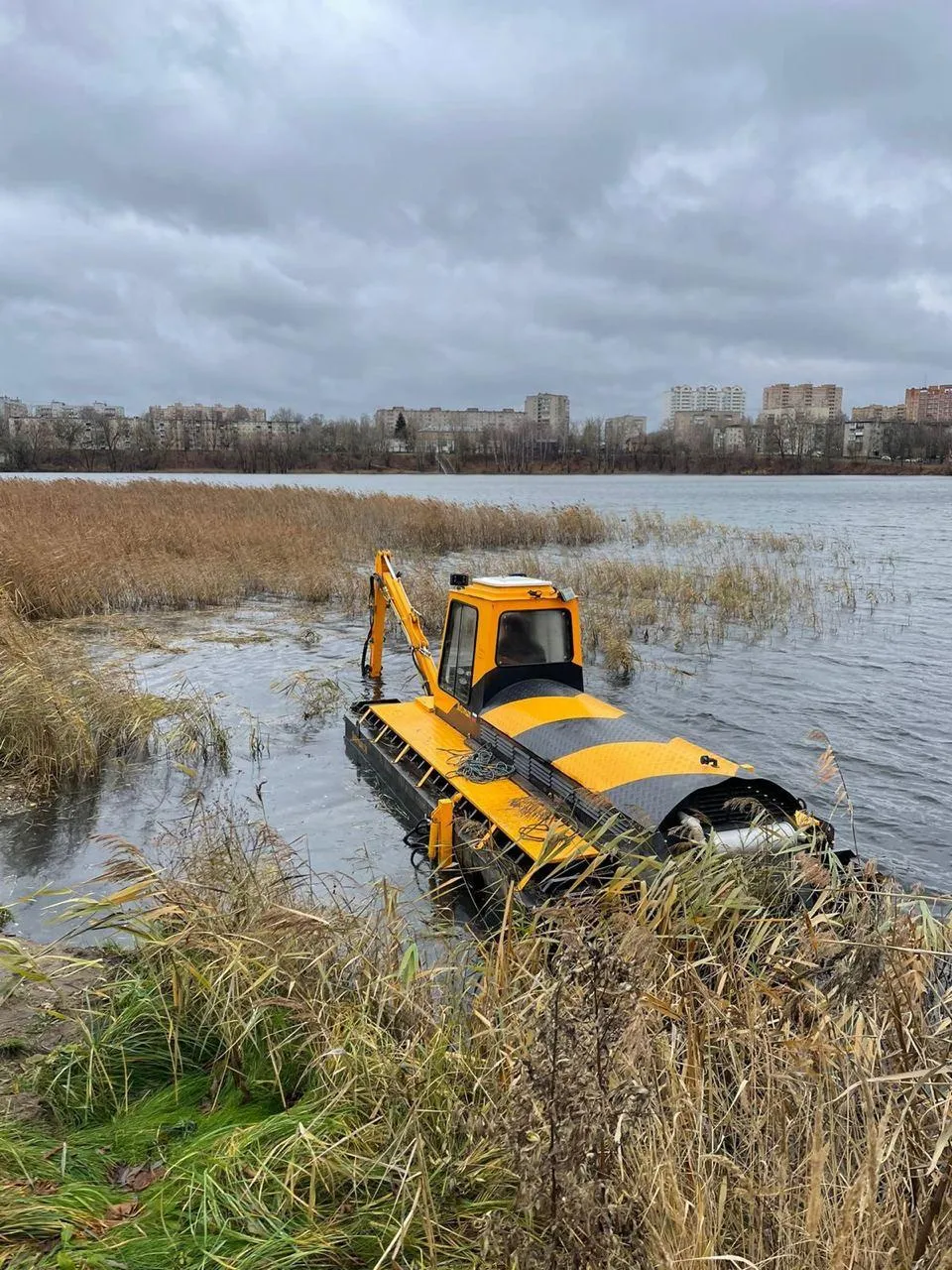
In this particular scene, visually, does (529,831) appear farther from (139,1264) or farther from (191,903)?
(139,1264)

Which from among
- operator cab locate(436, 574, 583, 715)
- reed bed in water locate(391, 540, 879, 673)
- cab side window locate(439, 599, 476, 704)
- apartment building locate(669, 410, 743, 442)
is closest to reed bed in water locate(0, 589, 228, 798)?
cab side window locate(439, 599, 476, 704)

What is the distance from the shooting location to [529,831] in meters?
5.49

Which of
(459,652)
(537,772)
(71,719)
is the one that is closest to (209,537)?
(71,719)

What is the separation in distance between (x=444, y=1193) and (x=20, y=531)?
16.2 metres

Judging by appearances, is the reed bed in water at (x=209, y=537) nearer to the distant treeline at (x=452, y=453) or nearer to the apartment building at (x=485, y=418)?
the distant treeline at (x=452, y=453)

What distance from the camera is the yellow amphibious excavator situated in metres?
4.89

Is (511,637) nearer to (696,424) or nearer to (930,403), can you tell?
(696,424)

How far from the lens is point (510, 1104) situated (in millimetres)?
2525

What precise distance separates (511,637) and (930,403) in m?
199

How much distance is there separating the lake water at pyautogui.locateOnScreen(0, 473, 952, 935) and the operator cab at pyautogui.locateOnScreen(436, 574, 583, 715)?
1.69 meters

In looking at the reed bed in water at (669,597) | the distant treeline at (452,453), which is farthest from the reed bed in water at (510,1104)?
the distant treeline at (452,453)

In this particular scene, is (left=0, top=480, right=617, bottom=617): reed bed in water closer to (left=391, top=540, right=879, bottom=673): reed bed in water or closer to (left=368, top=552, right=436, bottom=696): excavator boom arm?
(left=391, top=540, right=879, bottom=673): reed bed in water

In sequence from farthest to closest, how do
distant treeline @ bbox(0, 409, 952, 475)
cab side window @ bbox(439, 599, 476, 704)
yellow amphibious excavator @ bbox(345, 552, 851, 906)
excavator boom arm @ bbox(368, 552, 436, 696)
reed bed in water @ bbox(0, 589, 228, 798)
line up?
distant treeline @ bbox(0, 409, 952, 475), excavator boom arm @ bbox(368, 552, 436, 696), reed bed in water @ bbox(0, 589, 228, 798), cab side window @ bbox(439, 599, 476, 704), yellow amphibious excavator @ bbox(345, 552, 851, 906)

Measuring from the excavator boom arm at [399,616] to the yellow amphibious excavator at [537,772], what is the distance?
64 mm
